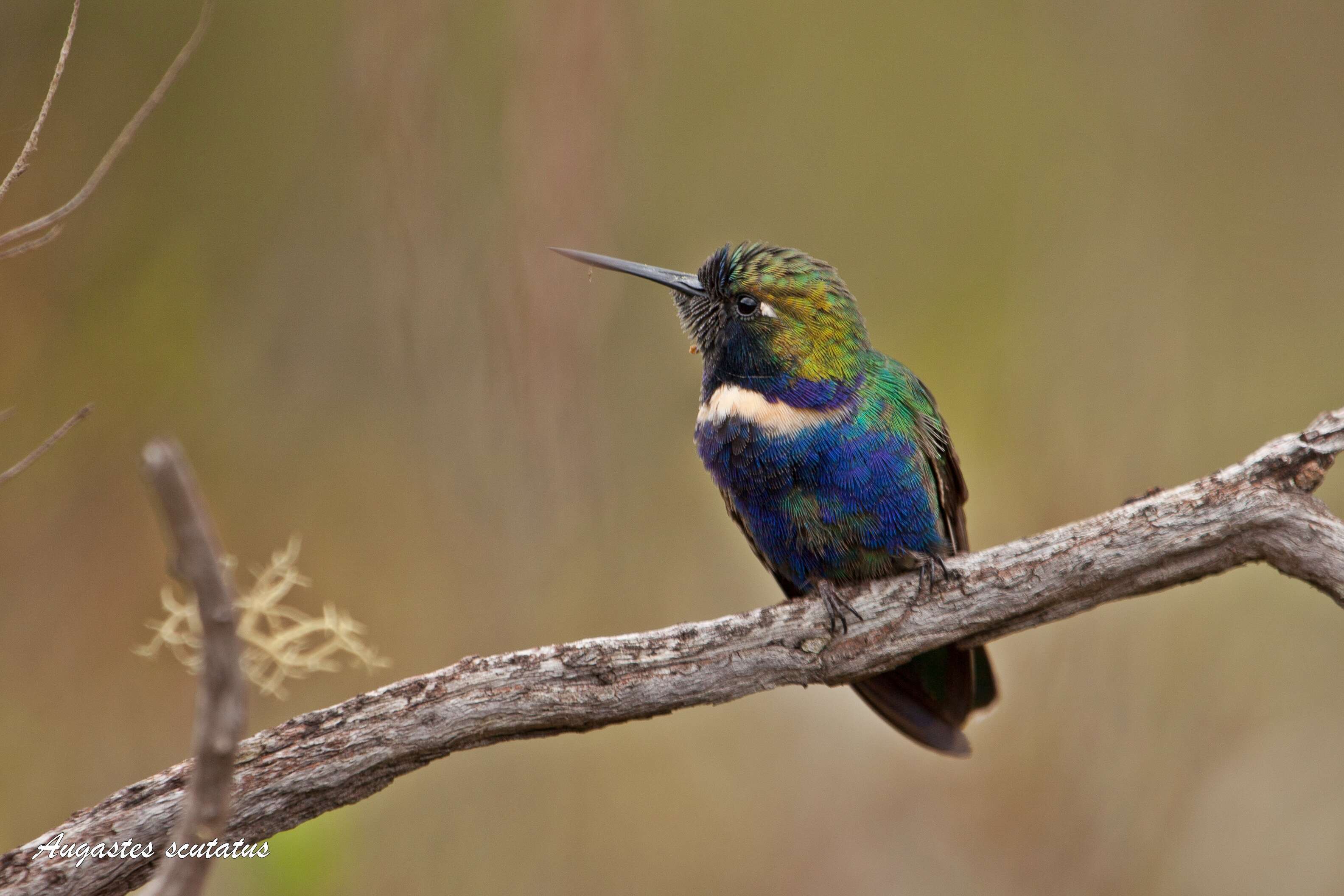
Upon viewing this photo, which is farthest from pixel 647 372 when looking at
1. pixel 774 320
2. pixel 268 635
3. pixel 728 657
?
pixel 728 657

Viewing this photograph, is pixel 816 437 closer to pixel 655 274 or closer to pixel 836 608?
pixel 836 608

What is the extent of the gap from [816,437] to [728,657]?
635 millimetres

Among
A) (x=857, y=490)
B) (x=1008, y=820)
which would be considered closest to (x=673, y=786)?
(x=1008, y=820)

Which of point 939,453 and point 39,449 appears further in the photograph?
point 939,453

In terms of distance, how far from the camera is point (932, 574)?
243 centimetres

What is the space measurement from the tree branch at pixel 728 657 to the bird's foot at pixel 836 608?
0.02 metres

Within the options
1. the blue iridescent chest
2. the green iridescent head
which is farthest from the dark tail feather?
the green iridescent head

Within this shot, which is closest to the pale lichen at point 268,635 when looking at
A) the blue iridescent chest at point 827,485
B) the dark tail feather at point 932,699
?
the blue iridescent chest at point 827,485

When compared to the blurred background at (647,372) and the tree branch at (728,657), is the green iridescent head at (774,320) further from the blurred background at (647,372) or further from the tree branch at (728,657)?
the blurred background at (647,372)

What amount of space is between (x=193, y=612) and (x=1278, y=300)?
176 inches

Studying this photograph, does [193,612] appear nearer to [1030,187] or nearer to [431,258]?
[431,258]

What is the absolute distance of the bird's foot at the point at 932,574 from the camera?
238 centimetres

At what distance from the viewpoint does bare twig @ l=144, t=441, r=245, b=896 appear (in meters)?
0.86

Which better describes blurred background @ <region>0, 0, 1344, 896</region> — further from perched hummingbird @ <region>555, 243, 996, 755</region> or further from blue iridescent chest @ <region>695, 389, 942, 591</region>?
blue iridescent chest @ <region>695, 389, 942, 591</region>
